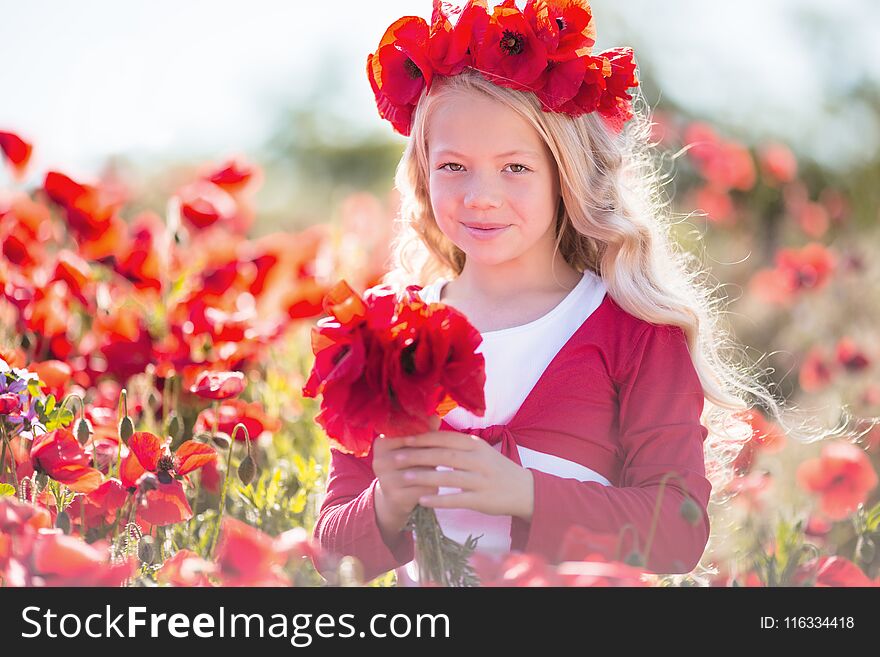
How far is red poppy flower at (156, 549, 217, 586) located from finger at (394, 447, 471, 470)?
0.26 meters

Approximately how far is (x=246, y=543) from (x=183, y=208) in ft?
5.29

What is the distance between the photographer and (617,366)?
1.71 metres

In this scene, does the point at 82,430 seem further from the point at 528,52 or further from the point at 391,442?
the point at 528,52

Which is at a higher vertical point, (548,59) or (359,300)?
(548,59)

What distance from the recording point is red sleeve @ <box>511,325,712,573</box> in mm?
1489

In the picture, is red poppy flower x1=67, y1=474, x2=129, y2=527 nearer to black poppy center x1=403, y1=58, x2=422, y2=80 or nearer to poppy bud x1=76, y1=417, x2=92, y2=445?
poppy bud x1=76, y1=417, x2=92, y2=445

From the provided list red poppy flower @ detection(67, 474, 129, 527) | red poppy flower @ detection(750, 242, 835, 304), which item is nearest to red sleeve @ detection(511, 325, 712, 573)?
red poppy flower @ detection(67, 474, 129, 527)

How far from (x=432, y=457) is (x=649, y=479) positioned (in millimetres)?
398

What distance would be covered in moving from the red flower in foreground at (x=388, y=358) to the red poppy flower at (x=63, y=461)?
0.49 m

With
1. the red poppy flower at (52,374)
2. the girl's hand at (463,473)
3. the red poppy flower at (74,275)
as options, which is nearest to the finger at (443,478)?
the girl's hand at (463,473)

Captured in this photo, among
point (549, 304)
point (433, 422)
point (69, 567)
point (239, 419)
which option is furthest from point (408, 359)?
point (239, 419)

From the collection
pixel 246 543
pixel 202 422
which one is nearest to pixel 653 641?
pixel 246 543

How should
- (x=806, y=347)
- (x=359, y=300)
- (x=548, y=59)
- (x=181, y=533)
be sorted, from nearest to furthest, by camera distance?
(x=359, y=300)
(x=548, y=59)
(x=181, y=533)
(x=806, y=347)

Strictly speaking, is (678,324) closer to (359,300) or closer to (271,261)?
(359,300)
